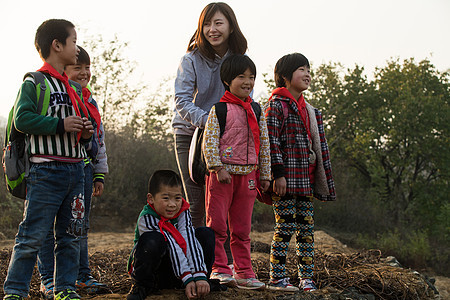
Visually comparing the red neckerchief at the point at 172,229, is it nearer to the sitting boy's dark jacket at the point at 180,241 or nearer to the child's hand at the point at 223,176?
the sitting boy's dark jacket at the point at 180,241

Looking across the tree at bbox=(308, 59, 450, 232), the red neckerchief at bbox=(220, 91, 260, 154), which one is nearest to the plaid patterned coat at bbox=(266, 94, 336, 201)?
the red neckerchief at bbox=(220, 91, 260, 154)

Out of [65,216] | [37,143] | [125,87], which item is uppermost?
[125,87]

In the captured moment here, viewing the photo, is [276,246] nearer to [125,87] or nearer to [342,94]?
[125,87]

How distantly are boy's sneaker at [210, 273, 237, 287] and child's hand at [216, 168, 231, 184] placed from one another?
0.67 m

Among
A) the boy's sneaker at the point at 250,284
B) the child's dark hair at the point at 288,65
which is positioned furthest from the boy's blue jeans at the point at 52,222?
the child's dark hair at the point at 288,65

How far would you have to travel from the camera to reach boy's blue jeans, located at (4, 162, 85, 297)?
272cm

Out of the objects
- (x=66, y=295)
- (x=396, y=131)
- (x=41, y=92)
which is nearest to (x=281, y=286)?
(x=66, y=295)

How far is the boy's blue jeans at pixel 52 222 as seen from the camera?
8.92ft

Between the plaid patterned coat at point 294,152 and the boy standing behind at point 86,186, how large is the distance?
136 cm

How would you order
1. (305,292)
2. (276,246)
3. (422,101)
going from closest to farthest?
(305,292)
(276,246)
(422,101)

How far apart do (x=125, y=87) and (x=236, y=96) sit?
26.9 feet

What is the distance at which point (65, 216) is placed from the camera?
9.53 feet

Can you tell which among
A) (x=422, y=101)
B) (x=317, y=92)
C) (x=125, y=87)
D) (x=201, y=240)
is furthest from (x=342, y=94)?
(x=201, y=240)

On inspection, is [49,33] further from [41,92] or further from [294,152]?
[294,152]
